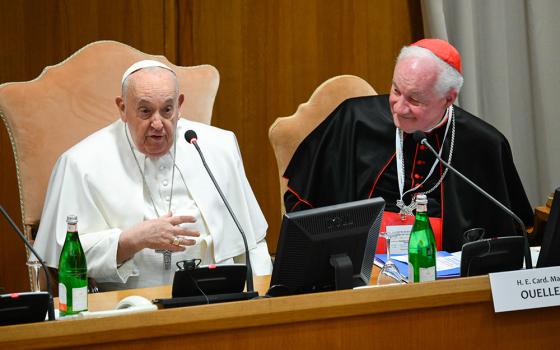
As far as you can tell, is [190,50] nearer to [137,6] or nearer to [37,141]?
[137,6]

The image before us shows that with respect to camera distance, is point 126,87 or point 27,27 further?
point 27,27

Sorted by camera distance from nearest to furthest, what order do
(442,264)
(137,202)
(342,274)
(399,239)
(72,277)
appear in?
1. (342,274)
2. (72,277)
3. (442,264)
4. (399,239)
5. (137,202)

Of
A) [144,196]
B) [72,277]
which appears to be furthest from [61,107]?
[72,277]

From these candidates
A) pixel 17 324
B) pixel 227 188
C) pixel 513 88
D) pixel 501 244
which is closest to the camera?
pixel 17 324

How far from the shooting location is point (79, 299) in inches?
107

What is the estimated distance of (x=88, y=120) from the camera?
4.01 metres

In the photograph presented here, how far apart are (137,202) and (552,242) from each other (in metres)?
1.67

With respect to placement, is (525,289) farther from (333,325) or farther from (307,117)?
(307,117)

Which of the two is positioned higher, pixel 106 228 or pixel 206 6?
pixel 206 6

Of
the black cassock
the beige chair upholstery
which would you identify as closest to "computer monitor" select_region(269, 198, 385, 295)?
the black cassock

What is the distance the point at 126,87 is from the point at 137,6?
174cm

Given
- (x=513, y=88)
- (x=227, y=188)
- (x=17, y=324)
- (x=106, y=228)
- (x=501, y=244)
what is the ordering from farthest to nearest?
(x=513, y=88) < (x=227, y=188) < (x=106, y=228) < (x=501, y=244) < (x=17, y=324)

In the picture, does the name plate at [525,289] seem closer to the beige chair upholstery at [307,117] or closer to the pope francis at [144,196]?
the pope francis at [144,196]

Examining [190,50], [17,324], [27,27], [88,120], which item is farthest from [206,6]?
[17,324]
